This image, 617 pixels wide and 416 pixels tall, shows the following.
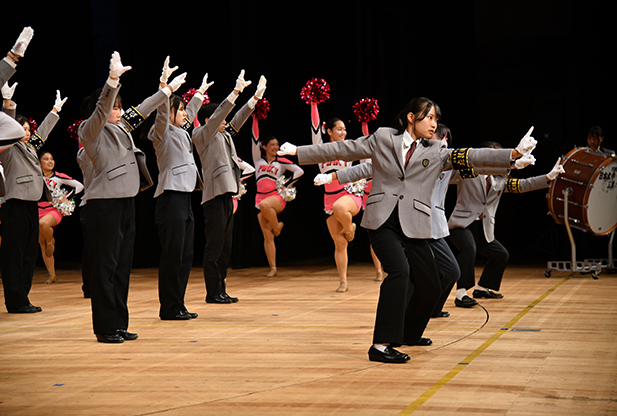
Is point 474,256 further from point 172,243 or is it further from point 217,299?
point 172,243

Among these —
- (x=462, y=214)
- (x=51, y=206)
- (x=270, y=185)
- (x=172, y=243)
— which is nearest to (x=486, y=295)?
(x=462, y=214)

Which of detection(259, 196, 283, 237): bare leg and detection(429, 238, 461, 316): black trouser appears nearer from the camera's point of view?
detection(429, 238, 461, 316): black trouser

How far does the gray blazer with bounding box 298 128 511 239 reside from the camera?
328 centimetres

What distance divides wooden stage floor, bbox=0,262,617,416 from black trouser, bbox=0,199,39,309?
7.7 inches

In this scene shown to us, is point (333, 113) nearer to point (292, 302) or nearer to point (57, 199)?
point (57, 199)

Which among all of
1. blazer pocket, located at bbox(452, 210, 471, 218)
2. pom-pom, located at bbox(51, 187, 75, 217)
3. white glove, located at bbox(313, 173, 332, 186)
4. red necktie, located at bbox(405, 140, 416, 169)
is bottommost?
blazer pocket, located at bbox(452, 210, 471, 218)

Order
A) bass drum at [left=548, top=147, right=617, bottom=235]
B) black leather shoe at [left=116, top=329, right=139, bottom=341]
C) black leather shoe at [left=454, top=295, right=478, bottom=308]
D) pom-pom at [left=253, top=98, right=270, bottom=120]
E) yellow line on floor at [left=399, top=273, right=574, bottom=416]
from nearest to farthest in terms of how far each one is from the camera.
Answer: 1. yellow line on floor at [left=399, top=273, right=574, bottom=416]
2. black leather shoe at [left=116, top=329, right=139, bottom=341]
3. black leather shoe at [left=454, top=295, right=478, bottom=308]
4. bass drum at [left=548, top=147, right=617, bottom=235]
5. pom-pom at [left=253, top=98, right=270, bottom=120]

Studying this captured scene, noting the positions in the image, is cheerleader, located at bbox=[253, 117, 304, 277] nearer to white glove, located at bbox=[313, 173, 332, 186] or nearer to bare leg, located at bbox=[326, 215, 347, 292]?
bare leg, located at bbox=[326, 215, 347, 292]

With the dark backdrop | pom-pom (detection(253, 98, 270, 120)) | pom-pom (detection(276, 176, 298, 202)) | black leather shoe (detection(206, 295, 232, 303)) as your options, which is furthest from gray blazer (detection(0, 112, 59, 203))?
the dark backdrop

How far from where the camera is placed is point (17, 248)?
534cm

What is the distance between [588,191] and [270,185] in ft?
12.0

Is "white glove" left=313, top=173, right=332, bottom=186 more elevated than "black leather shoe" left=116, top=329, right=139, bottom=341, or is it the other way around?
"white glove" left=313, top=173, right=332, bottom=186

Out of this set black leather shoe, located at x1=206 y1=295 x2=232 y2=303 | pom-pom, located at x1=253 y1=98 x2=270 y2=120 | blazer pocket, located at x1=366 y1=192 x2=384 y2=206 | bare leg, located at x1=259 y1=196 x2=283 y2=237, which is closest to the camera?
blazer pocket, located at x1=366 y1=192 x2=384 y2=206

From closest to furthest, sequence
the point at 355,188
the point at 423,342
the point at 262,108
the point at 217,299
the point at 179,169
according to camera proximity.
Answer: the point at 423,342
the point at 179,169
the point at 217,299
the point at 355,188
the point at 262,108
